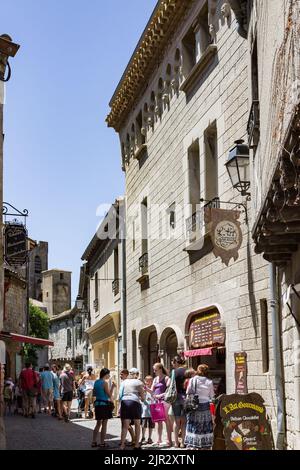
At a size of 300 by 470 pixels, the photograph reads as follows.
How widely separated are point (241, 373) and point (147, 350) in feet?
30.3

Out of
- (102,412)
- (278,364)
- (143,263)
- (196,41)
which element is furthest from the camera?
(143,263)

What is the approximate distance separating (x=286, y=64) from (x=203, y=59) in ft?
31.1

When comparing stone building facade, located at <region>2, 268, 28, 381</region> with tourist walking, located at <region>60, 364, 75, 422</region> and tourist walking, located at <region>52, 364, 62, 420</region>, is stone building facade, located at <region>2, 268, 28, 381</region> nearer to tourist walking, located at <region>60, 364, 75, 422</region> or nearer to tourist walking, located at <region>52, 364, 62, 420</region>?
tourist walking, located at <region>52, 364, 62, 420</region>

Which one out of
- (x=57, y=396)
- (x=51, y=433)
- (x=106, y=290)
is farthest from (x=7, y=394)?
(x=51, y=433)

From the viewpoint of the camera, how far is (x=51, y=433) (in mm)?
17156

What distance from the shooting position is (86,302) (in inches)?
1672

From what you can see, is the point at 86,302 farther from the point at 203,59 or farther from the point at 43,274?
the point at 43,274

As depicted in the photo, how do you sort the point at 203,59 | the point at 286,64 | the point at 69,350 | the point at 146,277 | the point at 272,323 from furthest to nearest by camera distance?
the point at 69,350 < the point at 146,277 < the point at 203,59 < the point at 272,323 < the point at 286,64

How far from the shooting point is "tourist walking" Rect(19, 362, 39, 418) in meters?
22.6

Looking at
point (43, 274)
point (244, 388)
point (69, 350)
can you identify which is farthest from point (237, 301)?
point (43, 274)

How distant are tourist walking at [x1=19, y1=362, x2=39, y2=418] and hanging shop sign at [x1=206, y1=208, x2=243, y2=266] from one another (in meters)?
11.4

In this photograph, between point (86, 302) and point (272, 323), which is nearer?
point (272, 323)

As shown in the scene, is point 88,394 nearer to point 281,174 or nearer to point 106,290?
point 106,290

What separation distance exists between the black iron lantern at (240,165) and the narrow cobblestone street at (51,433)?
16.6 ft
